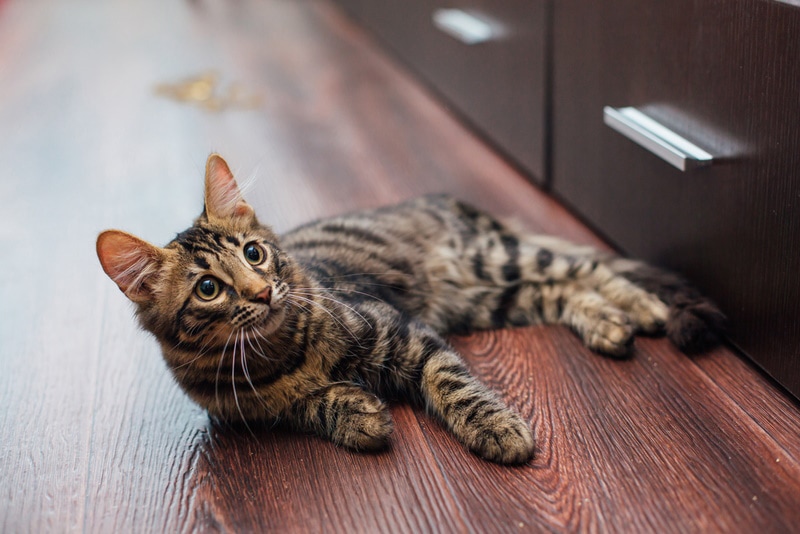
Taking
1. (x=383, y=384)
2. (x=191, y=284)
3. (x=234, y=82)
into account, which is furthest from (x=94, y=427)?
(x=234, y=82)

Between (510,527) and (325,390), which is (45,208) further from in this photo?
(510,527)

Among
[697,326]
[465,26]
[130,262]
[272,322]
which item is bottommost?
[697,326]

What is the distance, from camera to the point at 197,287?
1289mm

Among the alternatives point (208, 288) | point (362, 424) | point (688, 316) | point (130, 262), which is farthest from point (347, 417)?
point (688, 316)

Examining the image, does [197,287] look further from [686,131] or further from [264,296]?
[686,131]

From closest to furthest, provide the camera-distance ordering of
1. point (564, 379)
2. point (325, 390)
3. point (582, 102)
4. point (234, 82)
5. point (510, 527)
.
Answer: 1. point (510, 527)
2. point (325, 390)
3. point (564, 379)
4. point (582, 102)
5. point (234, 82)

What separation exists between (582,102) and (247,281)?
1.08m

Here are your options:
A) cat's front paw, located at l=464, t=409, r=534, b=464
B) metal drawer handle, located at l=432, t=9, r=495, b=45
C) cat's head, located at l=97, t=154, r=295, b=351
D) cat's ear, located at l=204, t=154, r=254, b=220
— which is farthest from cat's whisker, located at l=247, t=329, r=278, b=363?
metal drawer handle, located at l=432, t=9, r=495, b=45

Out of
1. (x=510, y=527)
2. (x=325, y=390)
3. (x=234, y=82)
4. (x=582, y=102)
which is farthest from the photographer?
(x=234, y=82)

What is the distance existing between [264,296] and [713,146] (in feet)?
2.83

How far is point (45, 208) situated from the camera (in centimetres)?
247

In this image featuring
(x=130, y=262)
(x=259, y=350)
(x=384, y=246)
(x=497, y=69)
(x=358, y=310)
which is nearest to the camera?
(x=130, y=262)

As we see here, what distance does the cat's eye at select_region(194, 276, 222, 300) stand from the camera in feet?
4.23

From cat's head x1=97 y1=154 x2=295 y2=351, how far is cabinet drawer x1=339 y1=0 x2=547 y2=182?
119 cm
